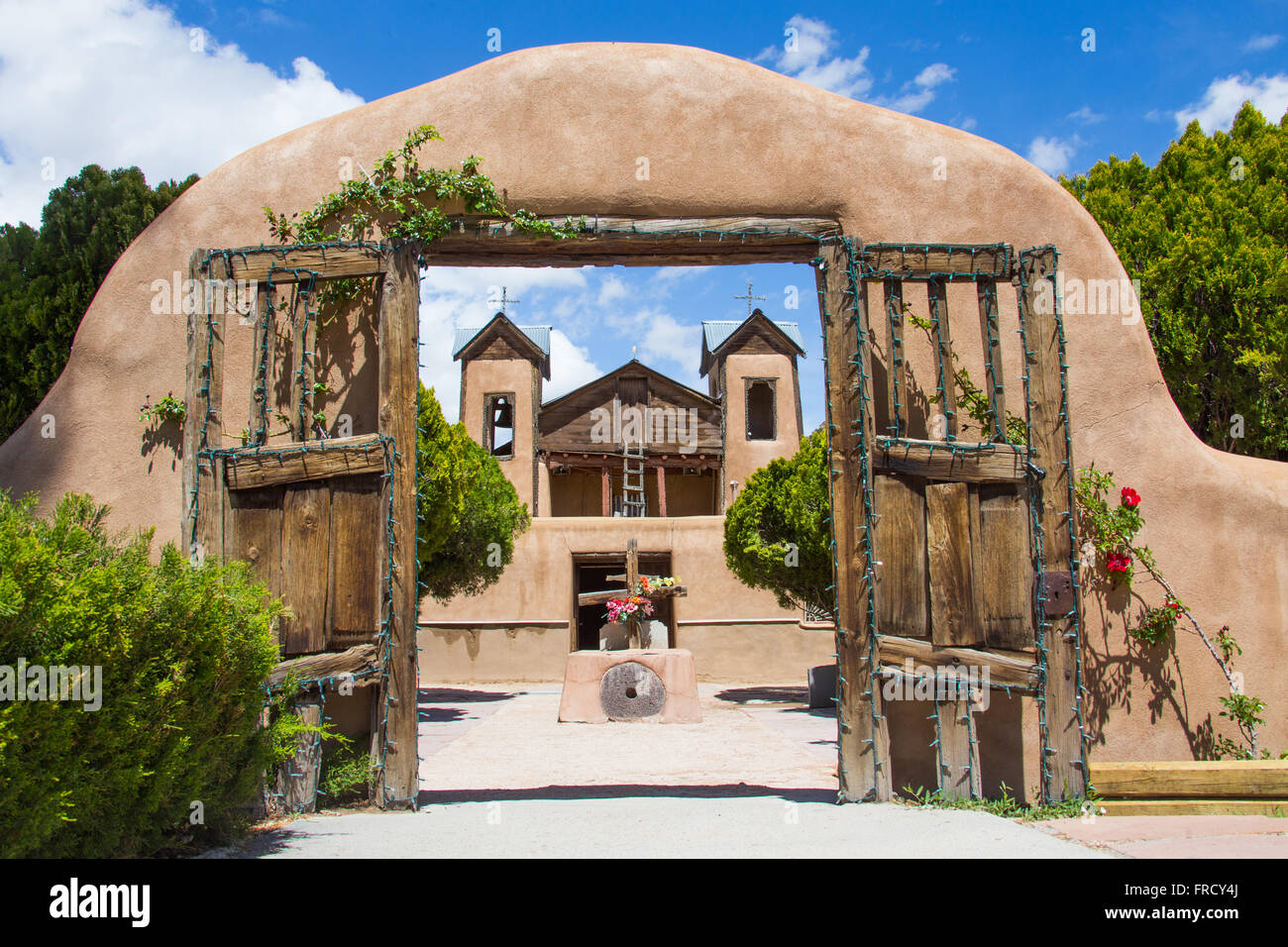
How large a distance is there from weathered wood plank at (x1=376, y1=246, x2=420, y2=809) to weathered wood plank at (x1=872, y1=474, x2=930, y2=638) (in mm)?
2886

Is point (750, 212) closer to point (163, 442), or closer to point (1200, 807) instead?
point (163, 442)

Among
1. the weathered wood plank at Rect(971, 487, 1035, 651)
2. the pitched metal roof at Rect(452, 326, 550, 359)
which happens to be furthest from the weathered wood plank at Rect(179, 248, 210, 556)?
the pitched metal roof at Rect(452, 326, 550, 359)

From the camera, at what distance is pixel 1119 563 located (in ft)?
20.2

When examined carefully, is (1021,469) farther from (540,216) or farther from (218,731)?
(218,731)

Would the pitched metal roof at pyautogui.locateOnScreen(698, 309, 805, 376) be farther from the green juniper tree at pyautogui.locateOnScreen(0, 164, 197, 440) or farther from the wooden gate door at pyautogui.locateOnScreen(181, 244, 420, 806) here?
the wooden gate door at pyautogui.locateOnScreen(181, 244, 420, 806)

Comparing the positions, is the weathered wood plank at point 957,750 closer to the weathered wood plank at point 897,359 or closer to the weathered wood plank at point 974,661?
the weathered wood plank at point 974,661

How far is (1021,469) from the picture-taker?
6066mm

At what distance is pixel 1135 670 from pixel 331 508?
5171 millimetres

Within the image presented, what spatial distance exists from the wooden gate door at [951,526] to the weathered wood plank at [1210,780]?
34 centimetres

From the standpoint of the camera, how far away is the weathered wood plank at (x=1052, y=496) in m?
5.86

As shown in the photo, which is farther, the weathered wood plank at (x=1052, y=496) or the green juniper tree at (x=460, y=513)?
the green juniper tree at (x=460, y=513)

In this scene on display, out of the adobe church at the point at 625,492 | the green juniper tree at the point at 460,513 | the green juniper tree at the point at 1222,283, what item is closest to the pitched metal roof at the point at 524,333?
the adobe church at the point at 625,492

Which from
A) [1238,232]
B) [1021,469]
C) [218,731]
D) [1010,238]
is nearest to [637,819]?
[218,731]
